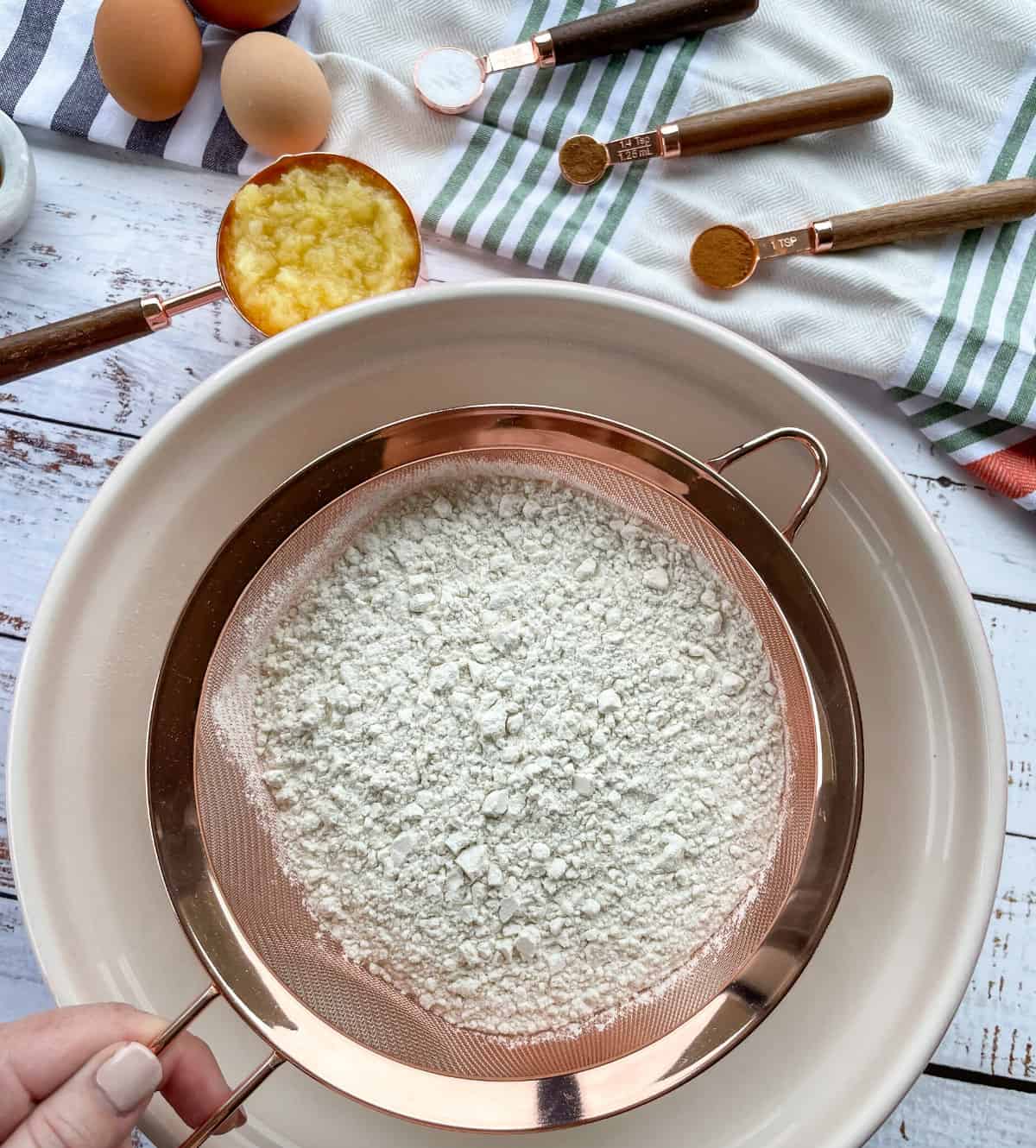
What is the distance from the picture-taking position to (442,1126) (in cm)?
85

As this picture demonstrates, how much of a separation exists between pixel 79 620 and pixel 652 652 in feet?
1.77

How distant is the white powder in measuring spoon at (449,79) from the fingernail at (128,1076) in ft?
3.19

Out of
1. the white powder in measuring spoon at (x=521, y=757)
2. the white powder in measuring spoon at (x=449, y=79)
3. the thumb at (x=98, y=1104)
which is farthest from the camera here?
the white powder in measuring spoon at (x=449, y=79)

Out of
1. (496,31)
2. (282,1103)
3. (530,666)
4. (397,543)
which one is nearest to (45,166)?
(496,31)

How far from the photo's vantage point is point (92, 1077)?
30.3 inches

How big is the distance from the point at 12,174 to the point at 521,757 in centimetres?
84

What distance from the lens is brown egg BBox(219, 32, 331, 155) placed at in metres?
1.04

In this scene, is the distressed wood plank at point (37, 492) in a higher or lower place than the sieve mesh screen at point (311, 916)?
higher

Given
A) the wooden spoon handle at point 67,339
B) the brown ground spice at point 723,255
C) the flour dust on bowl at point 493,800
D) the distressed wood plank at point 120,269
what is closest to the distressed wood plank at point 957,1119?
the flour dust on bowl at point 493,800

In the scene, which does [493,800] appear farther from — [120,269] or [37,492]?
[120,269]

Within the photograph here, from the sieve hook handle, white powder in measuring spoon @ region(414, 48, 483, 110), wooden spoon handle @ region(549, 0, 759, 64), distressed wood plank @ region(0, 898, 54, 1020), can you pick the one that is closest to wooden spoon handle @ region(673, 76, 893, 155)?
wooden spoon handle @ region(549, 0, 759, 64)

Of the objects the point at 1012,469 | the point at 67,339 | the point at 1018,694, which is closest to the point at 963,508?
the point at 1012,469

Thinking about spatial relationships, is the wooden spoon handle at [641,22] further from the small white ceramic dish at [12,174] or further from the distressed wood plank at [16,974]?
the distressed wood plank at [16,974]

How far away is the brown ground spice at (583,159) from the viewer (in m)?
1.09
